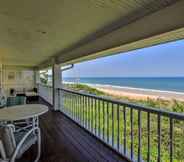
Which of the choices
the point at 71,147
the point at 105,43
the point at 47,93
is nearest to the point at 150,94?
the point at 47,93

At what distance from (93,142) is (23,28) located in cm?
257

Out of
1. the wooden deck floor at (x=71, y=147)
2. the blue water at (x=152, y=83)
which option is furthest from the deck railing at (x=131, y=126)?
the blue water at (x=152, y=83)

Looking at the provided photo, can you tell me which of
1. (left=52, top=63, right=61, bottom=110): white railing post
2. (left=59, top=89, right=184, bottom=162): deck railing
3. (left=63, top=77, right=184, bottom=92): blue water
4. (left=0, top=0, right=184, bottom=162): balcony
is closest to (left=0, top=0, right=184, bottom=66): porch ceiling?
(left=0, top=0, right=184, bottom=162): balcony

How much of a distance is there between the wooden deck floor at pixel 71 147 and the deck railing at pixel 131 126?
0.56 feet

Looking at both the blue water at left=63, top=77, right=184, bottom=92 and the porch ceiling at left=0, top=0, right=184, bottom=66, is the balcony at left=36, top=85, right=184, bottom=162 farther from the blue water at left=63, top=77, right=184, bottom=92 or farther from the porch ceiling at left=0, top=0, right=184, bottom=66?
the blue water at left=63, top=77, right=184, bottom=92

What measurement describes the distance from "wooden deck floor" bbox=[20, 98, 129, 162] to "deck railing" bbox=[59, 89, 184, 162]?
0.56ft

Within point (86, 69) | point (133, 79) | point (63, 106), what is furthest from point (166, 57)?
point (63, 106)

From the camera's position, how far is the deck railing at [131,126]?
5.27 ft

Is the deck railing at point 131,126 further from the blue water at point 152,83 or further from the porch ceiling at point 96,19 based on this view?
the blue water at point 152,83

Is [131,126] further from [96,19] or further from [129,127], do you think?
[96,19]

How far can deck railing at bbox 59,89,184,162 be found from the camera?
161 centimetres

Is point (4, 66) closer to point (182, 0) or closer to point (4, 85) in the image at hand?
point (4, 85)

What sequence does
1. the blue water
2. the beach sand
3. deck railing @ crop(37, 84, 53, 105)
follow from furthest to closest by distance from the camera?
the blue water
the beach sand
deck railing @ crop(37, 84, 53, 105)

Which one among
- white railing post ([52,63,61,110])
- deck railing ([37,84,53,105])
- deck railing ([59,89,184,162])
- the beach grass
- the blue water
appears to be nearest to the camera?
deck railing ([59,89,184,162])
